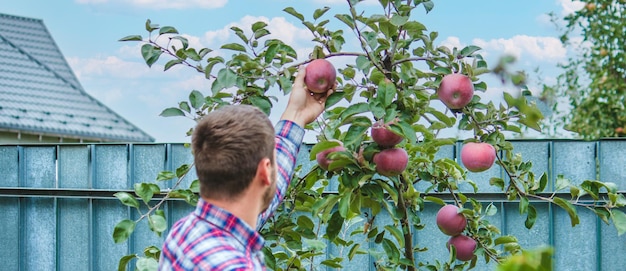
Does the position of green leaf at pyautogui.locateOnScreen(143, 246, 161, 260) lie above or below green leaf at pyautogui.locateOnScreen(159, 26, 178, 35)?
below

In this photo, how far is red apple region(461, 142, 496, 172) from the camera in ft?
5.37

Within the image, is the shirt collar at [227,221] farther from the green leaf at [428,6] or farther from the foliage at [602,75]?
the foliage at [602,75]

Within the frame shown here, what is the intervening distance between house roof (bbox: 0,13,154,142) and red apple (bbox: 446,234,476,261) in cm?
672

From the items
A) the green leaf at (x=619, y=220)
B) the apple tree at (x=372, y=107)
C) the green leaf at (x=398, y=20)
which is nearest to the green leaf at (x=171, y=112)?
the apple tree at (x=372, y=107)

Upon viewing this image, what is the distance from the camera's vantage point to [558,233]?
2.87 meters

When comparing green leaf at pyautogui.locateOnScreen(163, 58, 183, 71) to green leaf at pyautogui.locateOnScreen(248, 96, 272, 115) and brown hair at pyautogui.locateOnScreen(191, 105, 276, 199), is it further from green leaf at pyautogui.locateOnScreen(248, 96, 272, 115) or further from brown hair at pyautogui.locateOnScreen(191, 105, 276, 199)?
brown hair at pyautogui.locateOnScreen(191, 105, 276, 199)

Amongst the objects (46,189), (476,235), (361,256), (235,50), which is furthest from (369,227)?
(46,189)

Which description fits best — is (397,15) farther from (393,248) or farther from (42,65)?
(42,65)

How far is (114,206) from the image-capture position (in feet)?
11.1

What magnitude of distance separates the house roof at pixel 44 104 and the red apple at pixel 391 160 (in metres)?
6.87

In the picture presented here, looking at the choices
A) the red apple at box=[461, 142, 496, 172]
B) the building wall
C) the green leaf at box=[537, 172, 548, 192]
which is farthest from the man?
the building wall

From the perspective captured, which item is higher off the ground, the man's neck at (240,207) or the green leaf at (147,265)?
the man's neck at (240,207)

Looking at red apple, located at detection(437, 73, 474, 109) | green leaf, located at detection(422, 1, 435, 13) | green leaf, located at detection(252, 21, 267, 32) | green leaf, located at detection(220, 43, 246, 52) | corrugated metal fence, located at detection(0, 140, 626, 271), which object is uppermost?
green leaf, located at detection(422, 1, 435, 13)

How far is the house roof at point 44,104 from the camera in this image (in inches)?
330
